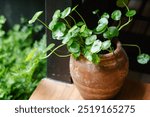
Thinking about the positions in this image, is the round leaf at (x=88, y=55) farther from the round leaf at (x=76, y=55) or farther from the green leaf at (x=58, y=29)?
the green leaf at (x=58, y=29)

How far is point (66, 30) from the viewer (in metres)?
1.64

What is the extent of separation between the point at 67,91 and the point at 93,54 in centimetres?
44

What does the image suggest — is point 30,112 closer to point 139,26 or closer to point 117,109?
point 117,109

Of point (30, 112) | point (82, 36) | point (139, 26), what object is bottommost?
point (139, 26)

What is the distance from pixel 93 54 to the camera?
1570 mm

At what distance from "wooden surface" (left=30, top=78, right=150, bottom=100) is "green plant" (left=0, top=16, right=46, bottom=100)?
130mm

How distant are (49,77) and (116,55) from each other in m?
0.52

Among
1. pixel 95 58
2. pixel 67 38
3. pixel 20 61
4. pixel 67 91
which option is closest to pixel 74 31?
pixel 67 38

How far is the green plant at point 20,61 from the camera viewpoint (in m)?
1.99

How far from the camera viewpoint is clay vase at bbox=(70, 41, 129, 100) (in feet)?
5.38

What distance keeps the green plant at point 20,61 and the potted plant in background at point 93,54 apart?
0.28 m

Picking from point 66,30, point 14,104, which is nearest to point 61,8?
point 66,30

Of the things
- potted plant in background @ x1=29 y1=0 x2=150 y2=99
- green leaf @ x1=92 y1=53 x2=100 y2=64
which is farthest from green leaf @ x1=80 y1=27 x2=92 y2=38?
green leaf @ x1=92 y1=53 x2=100 y2=64

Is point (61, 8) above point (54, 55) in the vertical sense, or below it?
above
